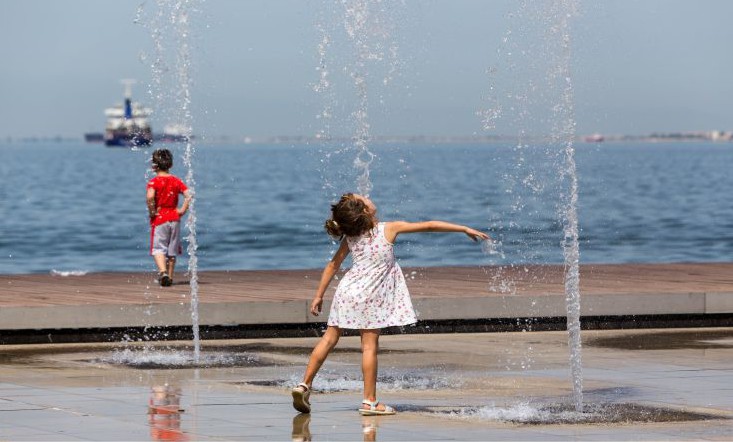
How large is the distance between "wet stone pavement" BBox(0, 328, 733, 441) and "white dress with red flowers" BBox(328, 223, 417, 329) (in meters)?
0.56

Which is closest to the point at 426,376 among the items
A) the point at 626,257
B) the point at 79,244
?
the point at 626,257

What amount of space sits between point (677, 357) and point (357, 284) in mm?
4037

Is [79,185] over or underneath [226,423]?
over

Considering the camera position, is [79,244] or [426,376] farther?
[79,244]

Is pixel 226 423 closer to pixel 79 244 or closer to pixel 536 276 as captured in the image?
pixel 536 276

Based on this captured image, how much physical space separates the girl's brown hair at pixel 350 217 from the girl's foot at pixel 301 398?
998 mm

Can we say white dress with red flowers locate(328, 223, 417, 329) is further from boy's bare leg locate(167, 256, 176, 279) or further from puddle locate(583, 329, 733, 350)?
boy's bare leg locate(167, 256, 176, 279)

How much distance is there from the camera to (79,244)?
195 feet

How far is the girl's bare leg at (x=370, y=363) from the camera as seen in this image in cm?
1070

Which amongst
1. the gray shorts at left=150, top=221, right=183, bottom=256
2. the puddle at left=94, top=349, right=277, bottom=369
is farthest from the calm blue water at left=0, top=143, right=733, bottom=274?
the puddle at left=94, top=349, right=277, bottom=369

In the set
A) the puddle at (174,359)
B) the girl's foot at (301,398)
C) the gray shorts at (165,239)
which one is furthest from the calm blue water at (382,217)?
the girl's foot at (301,398)

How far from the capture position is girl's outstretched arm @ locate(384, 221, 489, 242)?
10.4 m

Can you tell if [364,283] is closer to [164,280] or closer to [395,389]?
[395,389]

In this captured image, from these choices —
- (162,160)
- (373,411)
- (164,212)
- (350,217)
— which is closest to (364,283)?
(350,217)
